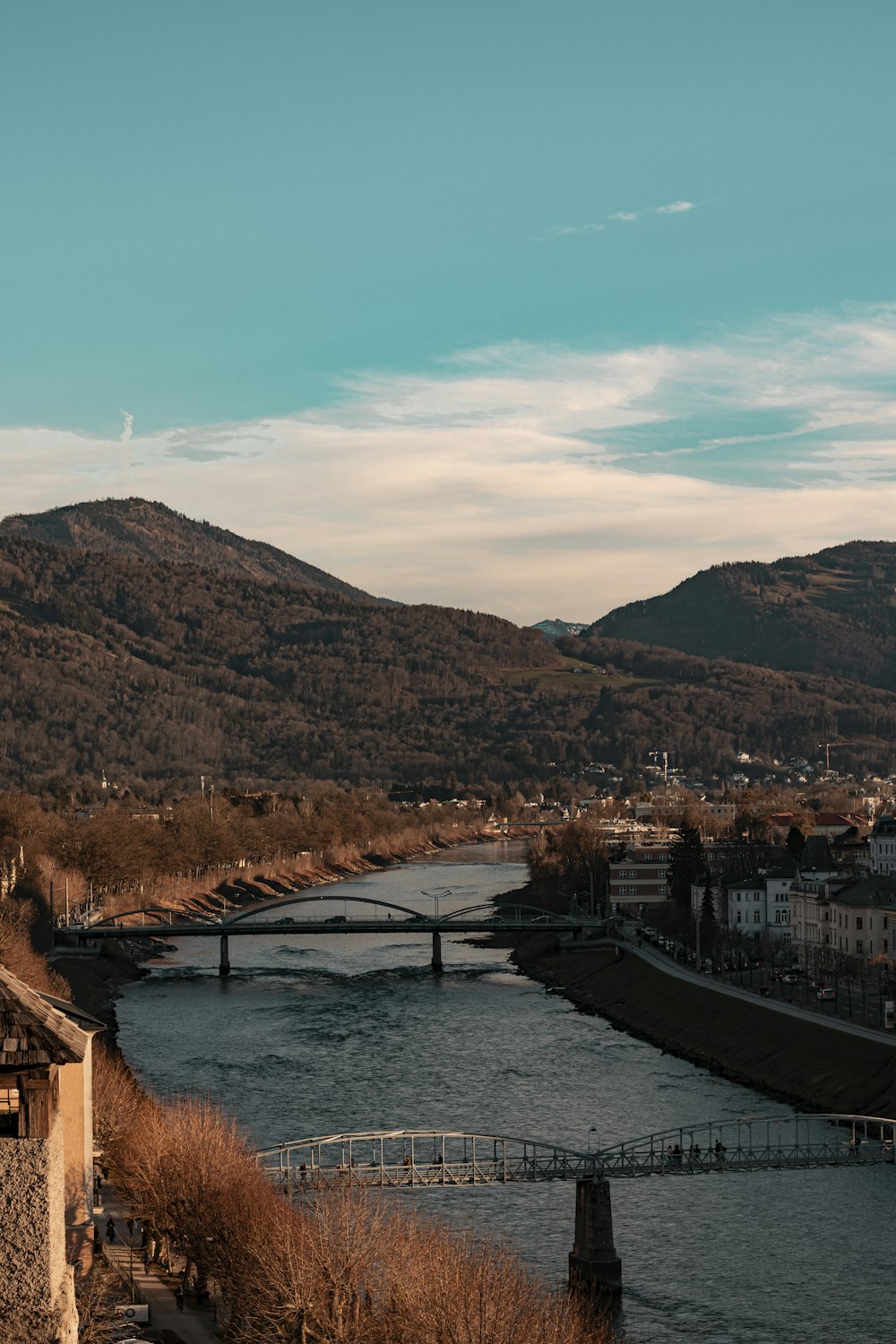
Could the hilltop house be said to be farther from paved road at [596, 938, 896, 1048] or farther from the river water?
paved road at [596, 938, 896, 1048]

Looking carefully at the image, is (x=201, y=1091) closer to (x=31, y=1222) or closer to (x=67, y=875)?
(x=31, y=1222)

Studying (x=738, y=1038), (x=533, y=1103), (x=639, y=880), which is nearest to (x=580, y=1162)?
(x=533, y=1103)

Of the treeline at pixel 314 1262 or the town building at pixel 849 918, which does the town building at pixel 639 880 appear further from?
the treeline at pixel 314 1262

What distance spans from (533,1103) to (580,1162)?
53.0ft

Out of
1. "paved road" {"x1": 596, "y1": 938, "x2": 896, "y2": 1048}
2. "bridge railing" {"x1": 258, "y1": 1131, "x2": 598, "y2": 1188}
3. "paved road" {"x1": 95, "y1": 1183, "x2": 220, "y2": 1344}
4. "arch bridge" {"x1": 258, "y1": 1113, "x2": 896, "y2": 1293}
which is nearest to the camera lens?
"paved road" {"x1": 95, "y1": 1183, "x2": 220, "y2": 1344}

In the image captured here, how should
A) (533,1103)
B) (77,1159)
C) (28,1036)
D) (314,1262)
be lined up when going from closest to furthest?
(28,1036) < (314,1262) < (77,1159) < (533,1103)

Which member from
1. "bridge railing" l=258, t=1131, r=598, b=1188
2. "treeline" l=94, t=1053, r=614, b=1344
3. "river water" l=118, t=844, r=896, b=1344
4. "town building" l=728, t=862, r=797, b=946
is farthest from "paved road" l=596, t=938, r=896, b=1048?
"treeline" l=94, t=1053, r=614, b=1344

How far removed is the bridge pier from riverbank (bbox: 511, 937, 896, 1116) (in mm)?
22523

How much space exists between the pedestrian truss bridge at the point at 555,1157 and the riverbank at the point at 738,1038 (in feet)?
7.94

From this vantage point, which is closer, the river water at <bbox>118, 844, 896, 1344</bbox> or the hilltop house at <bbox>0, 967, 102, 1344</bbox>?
the hilltop house at <bbox>0, 967, 102, 1344</bbox>

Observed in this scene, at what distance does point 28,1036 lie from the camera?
23156 millimetres

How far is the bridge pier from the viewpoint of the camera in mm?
48719

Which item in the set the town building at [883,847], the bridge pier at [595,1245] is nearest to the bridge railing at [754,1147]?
the bridge pier at [595,1245]

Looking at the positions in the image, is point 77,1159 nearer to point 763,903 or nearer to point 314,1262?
point 314,1262
